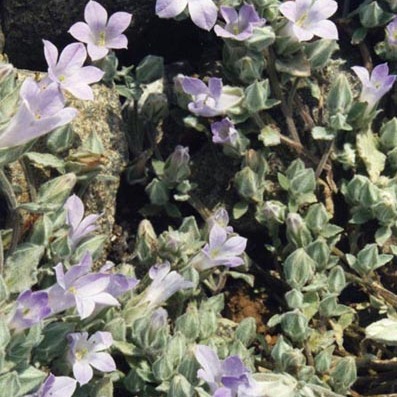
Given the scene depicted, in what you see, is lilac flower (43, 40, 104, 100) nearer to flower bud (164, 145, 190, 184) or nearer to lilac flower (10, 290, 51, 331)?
flower bud (164, 145, 190, 184)

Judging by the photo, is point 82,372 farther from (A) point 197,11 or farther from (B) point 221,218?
(A) point 197,11

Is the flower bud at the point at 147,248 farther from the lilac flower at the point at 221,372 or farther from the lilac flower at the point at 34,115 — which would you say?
the lilac flower at the point at 34,115

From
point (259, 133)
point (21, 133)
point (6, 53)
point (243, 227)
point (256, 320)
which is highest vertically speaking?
point (21, 133)

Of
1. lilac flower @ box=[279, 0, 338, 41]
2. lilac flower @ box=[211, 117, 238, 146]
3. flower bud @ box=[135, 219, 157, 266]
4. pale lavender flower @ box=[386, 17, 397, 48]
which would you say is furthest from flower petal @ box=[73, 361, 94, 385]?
pale lavender flower @ box=[386, 17, 397, 48]

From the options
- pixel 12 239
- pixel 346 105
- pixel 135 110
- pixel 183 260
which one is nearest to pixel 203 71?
pixel 135 110

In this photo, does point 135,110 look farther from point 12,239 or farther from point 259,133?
point 12,239

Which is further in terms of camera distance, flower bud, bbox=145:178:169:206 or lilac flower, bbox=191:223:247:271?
flower bud, bbox=145:178:169:206
